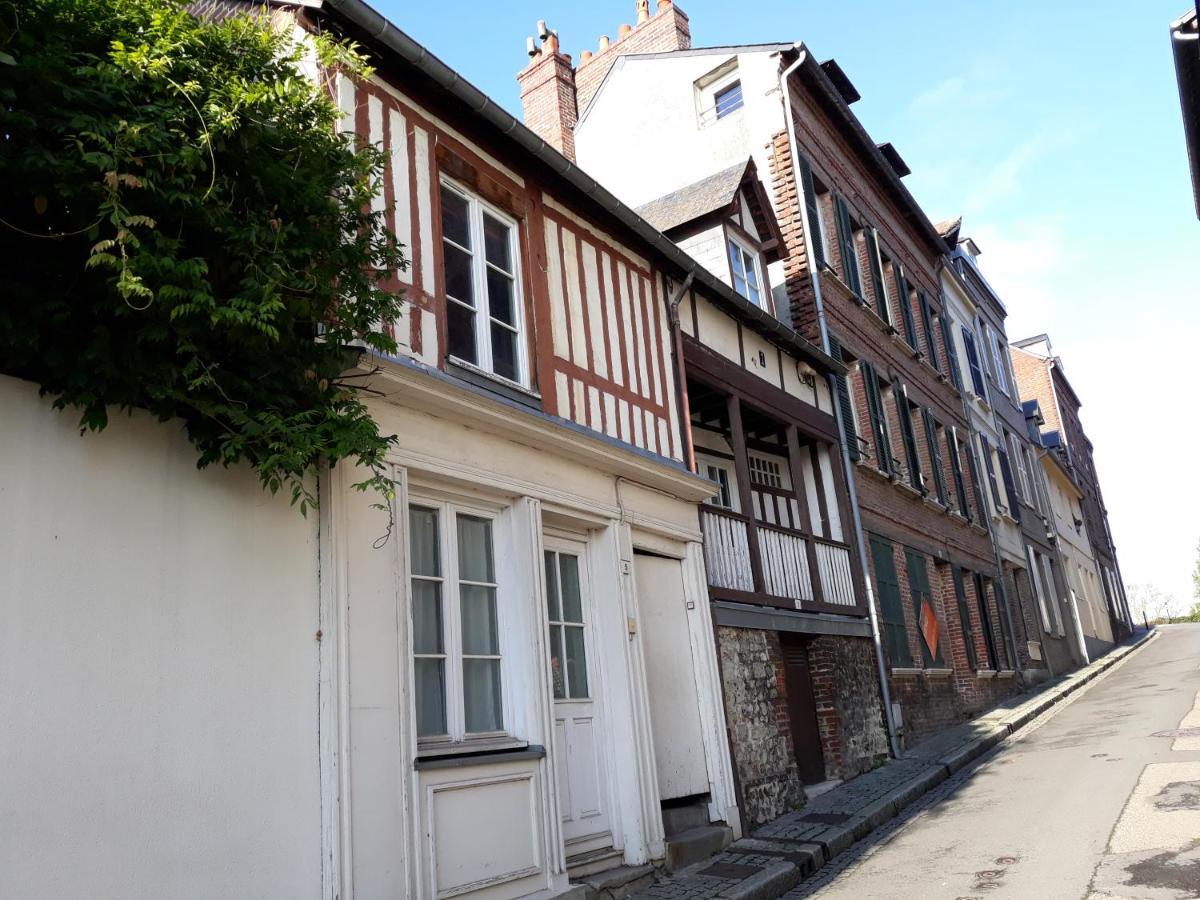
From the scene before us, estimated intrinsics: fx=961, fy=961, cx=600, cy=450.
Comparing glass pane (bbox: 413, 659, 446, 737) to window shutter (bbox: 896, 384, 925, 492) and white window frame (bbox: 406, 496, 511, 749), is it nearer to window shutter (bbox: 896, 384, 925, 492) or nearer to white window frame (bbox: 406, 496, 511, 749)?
white window frame (bbox: 406, 496, 511, 749)

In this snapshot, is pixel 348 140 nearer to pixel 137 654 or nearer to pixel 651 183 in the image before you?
pixel 137 654

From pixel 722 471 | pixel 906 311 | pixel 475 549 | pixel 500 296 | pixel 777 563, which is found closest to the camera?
pixel 475 549

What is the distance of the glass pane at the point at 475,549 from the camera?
6027mm

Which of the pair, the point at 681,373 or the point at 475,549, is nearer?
the point at 475,549

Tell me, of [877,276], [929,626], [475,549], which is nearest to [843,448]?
[929,626]

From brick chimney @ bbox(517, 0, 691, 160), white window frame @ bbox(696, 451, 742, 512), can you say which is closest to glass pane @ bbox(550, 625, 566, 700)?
white window frame @ bbox(696, 451, 742, 512)

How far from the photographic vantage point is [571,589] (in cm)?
695

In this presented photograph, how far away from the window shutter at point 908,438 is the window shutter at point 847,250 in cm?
179

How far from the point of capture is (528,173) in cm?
747

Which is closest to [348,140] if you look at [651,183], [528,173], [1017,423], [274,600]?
[274,600]

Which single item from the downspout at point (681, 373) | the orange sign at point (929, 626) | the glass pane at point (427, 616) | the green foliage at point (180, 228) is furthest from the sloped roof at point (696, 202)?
the green foliage at point (180, 228)

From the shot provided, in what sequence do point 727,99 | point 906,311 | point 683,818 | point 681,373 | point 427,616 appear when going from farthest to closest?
point 906,311, point 727,99, point 681,373, point 683,818, point 427,616

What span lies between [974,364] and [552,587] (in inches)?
661

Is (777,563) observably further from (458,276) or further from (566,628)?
(458,276)
